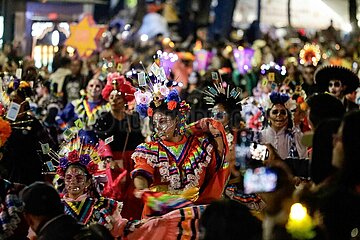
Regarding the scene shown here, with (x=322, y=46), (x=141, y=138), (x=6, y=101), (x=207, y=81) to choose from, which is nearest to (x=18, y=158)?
(x=6, y=101)

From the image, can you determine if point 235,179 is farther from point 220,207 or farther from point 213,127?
point 220,207

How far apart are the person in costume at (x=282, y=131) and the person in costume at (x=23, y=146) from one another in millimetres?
2552

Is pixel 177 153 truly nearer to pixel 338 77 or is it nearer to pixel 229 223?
pixel 338 77

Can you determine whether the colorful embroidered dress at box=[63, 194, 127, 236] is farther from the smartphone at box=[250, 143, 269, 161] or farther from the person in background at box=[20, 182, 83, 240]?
the smartphone at box=[250, 143, 269, 161]

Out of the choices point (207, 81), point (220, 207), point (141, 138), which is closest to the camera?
point (220, 207)

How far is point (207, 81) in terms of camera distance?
15555mm

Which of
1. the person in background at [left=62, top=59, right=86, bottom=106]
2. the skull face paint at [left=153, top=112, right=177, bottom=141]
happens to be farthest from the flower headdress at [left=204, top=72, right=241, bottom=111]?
the person in background at [left=62, top=59, right=86, bottom=106]

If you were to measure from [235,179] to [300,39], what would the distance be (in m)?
17.9

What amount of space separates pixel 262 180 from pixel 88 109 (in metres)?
8.36

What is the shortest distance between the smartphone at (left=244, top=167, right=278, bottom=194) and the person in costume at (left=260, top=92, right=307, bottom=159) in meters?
4.98

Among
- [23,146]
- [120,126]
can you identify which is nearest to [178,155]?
[23,146]

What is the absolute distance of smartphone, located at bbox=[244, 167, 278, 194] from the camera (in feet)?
21.4

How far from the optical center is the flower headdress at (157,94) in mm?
10211

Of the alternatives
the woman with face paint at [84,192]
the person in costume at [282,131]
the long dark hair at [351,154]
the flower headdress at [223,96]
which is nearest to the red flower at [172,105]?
the woman with face paint at [84,192]
